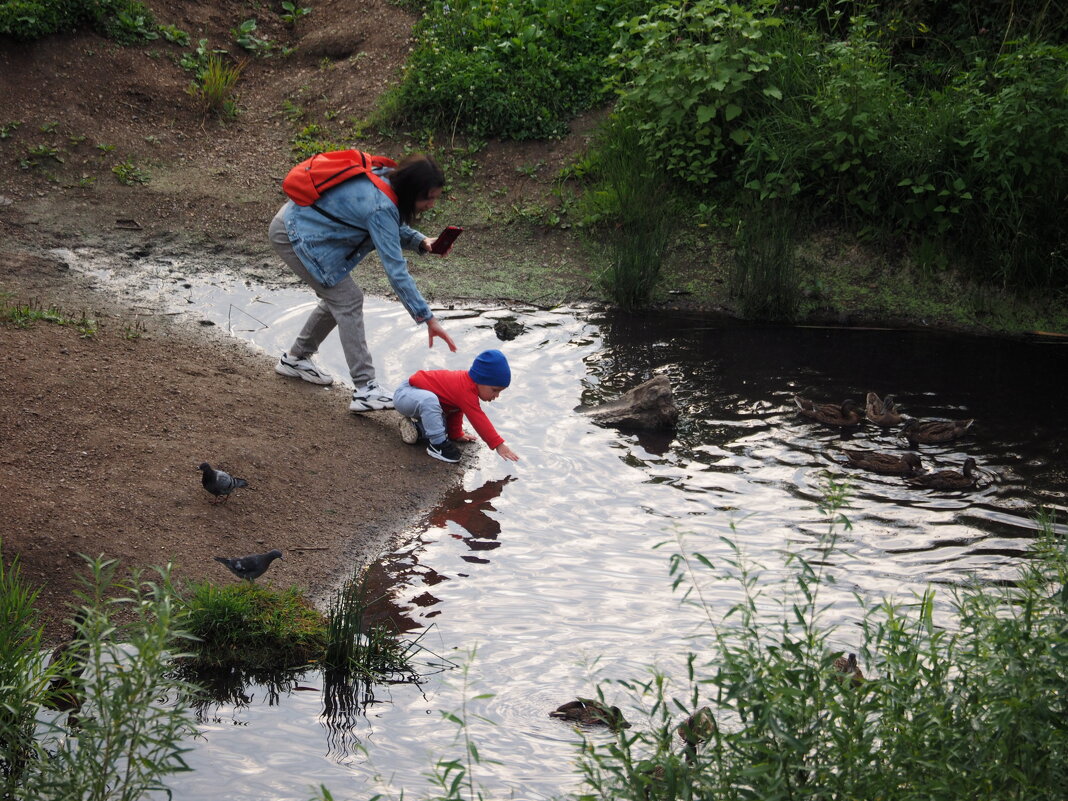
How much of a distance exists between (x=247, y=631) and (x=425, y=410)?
2614 millimetres

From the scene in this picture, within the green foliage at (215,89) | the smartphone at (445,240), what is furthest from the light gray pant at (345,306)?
the green foliage at (215,89)

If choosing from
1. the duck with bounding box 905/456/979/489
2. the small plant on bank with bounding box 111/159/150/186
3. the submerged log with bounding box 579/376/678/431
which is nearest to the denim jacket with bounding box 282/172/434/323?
the submerged log with bounding box 579/376/678/431

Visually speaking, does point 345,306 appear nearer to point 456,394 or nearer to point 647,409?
point 456,394

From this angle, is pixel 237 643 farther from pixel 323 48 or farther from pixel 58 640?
pixel 323 48

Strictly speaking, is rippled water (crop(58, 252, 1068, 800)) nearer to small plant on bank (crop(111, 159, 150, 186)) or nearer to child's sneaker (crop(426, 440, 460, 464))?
child's sneaker (crop(426, 440, 460, 464))

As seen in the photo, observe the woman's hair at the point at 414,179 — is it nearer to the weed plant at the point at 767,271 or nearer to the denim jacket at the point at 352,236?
the denim jacket at the point at 352,236

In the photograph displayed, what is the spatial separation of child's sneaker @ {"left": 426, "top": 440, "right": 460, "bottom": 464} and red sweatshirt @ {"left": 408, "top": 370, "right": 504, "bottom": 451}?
90mm

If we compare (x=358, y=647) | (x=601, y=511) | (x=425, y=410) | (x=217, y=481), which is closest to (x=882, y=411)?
(x=601, y=511)

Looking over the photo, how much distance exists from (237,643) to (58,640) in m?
0.80

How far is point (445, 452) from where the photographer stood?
7.67m

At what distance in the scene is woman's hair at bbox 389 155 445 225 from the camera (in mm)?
7285

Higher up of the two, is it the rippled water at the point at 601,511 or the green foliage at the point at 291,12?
the green foliage at the point at 291,12

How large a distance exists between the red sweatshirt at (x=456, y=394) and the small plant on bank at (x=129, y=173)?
5267 millimetres

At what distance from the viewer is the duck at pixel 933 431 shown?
7.76 m
